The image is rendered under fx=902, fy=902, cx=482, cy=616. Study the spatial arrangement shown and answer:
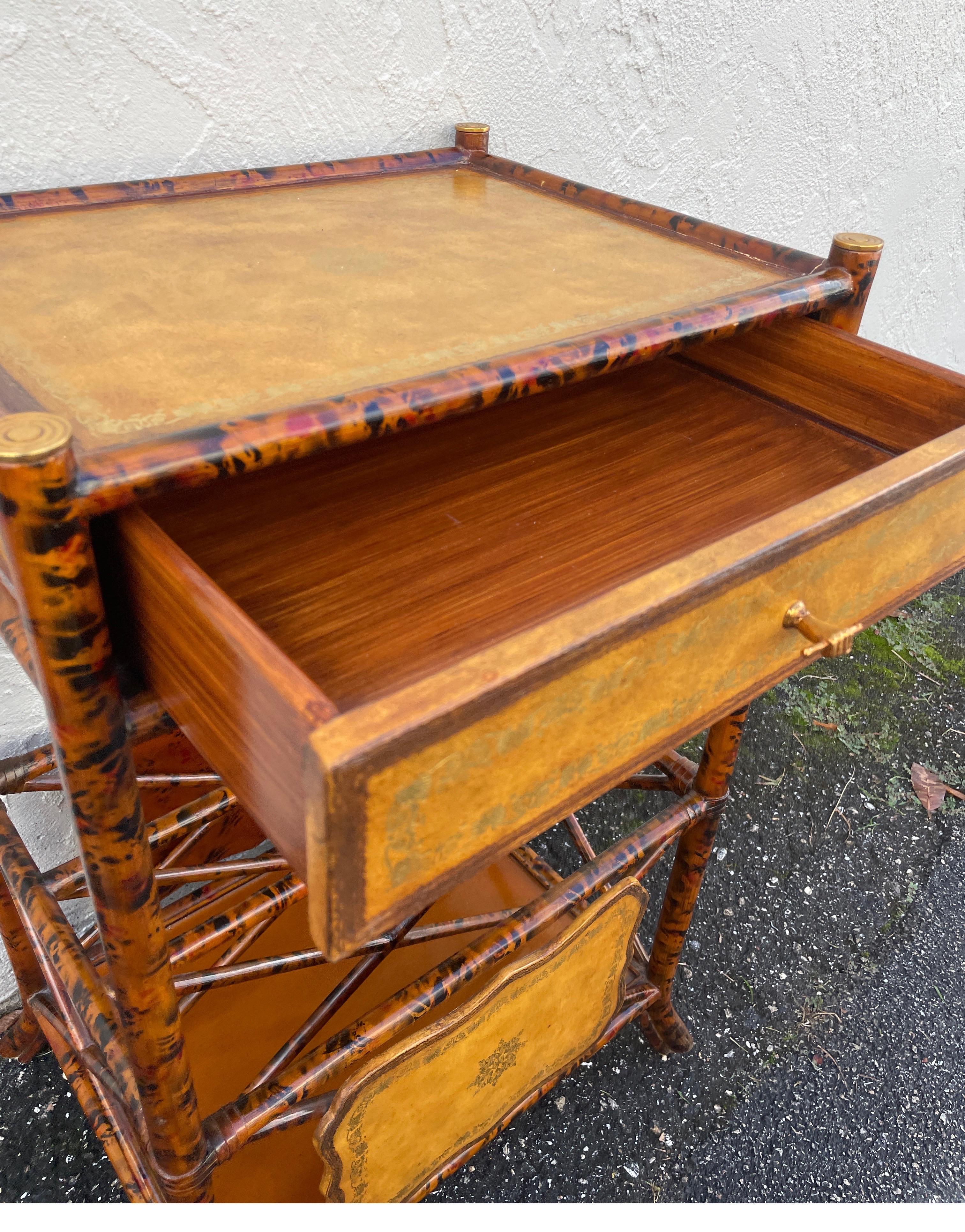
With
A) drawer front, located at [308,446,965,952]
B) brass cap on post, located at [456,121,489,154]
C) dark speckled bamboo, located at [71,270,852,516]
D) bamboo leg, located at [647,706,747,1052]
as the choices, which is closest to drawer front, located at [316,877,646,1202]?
bamboo leg, located at [647,706,747,1052]

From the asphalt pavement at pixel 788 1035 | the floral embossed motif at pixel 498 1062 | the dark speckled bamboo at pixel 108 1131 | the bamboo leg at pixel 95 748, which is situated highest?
the bamboo leg at pixel 95 748

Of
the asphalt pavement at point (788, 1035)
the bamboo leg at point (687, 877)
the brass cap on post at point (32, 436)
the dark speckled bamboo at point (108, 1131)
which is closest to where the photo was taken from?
the brass cap on post at point (32, 436)

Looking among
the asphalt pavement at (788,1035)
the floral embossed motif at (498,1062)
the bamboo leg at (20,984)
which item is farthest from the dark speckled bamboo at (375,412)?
the asphalt pavement at (788,1035)

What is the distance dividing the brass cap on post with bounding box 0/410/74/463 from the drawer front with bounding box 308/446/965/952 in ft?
0.54

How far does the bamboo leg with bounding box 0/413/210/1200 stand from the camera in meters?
0.38

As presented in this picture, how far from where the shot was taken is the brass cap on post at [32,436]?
14.3 inches

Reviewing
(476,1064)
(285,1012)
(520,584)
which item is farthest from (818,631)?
(285,1012)

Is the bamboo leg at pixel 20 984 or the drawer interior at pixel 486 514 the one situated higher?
the drawer interior at pixel 486 514

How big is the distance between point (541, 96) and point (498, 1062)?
105cm

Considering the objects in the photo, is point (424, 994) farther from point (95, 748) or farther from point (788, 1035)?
point (788, 1035)

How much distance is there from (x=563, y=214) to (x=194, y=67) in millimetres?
347

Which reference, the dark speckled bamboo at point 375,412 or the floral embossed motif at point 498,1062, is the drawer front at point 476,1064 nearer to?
the floral embossed motif at point 498,1062

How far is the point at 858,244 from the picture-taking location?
697 mm

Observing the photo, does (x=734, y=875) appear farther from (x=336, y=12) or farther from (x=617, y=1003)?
(x=336, y=12)
